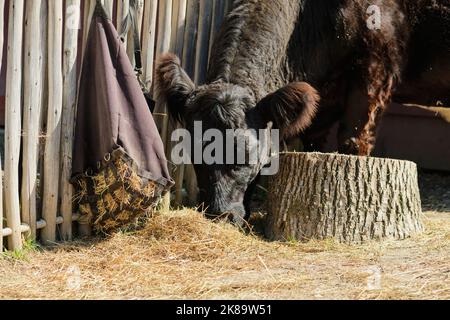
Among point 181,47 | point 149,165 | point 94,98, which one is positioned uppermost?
point 181,47

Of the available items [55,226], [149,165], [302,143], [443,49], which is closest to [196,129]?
[149,165]

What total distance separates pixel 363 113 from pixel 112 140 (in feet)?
8.09

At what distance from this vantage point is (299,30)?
245 inches

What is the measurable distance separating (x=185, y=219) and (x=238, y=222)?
0.43m

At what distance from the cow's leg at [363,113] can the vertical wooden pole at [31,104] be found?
276 cm

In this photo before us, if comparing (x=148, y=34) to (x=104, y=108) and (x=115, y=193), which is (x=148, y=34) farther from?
(x=115, y=193)

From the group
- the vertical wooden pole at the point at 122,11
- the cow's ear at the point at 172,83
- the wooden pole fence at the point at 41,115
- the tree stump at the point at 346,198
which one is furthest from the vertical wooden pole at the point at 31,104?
the tree stump at the point at 346,198

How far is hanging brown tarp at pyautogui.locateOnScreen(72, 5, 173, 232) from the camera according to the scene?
186 inches

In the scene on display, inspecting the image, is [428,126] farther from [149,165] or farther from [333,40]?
[149,165]

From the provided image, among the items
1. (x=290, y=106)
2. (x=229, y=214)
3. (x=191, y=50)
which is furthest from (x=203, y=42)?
(x=229, y=214)

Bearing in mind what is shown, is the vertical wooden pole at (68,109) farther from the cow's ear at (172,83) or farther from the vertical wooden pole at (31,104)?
the cow's ear at (172,83)

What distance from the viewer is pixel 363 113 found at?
20.3ft

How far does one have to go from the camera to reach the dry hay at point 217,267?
389cm

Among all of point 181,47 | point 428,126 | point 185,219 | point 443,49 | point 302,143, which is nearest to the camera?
point 185,219
